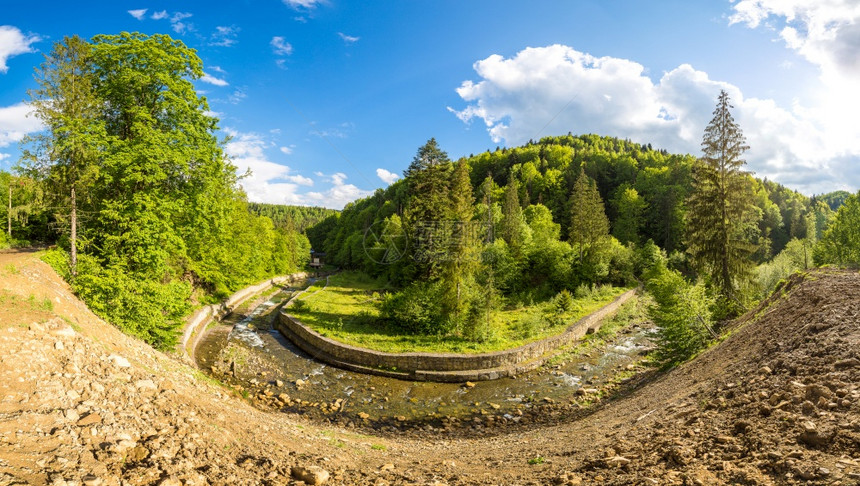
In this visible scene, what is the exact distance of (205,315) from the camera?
28.2 metres

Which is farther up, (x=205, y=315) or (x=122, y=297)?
(x=122, y=297)

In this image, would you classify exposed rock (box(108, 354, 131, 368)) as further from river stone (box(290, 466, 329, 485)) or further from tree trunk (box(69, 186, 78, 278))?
tree trunk (box(69, 186, 78, 278))

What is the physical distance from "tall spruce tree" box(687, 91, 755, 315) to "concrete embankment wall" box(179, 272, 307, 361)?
2928 centimetres

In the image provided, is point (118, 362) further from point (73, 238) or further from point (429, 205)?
point (429, 205)

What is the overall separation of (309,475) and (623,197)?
79432 millimetres

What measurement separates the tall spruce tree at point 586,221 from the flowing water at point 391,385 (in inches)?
852

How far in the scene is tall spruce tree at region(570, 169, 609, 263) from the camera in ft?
148

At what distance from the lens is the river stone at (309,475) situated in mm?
6379

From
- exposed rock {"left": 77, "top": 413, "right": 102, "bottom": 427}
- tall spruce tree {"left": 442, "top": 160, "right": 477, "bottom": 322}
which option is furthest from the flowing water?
exposed rock {"left": 77, "top": 413, "right": 102, "bottom": 427}

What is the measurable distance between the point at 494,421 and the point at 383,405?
5.00 meters

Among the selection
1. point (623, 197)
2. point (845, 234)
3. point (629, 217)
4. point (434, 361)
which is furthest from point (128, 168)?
point (623, 197)

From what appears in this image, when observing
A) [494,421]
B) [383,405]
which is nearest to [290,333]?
[383,405]

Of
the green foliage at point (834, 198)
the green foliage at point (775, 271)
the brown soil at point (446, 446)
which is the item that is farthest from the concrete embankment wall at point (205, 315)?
the green foliage at point (834, 198)

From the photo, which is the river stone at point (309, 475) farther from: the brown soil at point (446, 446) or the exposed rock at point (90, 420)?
the exposed rock at point (90, 420)
